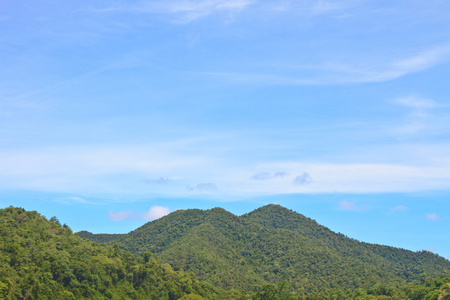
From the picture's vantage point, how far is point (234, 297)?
108 metres

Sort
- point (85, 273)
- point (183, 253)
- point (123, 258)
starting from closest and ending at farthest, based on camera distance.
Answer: point (85, 273)
point (123, 258)
point (183, 253)

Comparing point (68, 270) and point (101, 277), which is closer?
point (68, 270)

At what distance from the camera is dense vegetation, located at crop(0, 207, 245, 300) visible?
273ft


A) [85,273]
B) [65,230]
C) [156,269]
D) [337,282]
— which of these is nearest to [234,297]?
[156,269]

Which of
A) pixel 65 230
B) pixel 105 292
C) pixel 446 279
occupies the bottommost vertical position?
pixel 105 292

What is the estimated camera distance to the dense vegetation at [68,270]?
273 ft

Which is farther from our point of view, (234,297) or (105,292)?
(234,297)

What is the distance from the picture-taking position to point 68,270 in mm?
93375

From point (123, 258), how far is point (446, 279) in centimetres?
7790

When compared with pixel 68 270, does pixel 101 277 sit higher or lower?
lower

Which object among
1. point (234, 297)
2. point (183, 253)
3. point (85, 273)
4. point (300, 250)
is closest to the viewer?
point (85, 273)

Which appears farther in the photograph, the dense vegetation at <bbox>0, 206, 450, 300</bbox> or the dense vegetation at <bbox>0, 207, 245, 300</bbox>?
the dense vegetation at <bbox>0, 206, 450, 300</bbox>

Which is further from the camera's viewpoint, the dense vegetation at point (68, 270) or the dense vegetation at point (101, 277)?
the dense vegetation at point (101, 277)

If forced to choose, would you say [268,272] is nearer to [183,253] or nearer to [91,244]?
[183,253]
